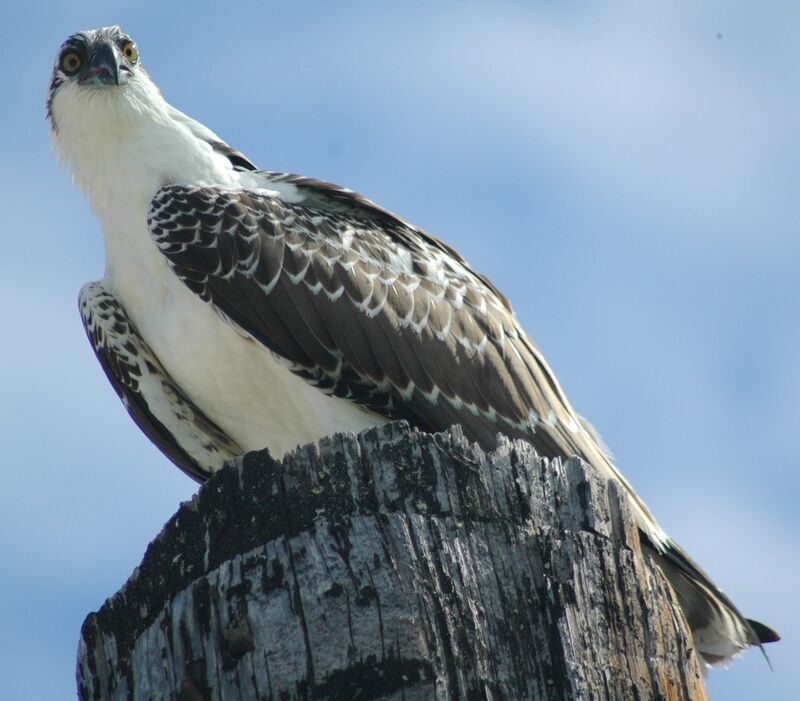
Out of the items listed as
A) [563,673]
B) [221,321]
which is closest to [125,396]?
Result: [221,321]

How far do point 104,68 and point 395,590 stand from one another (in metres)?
5.97

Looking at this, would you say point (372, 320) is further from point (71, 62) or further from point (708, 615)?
point (71, 62)

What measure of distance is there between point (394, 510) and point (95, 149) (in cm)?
534

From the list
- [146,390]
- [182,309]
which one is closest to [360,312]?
[182,309]

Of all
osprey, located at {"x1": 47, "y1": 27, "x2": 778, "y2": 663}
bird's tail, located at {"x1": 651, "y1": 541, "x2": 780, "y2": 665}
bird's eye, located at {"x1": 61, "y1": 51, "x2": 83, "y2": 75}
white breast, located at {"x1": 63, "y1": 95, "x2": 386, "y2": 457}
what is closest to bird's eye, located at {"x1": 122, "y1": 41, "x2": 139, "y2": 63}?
osprey, located at {"x1": 47, "y1": 27, "x2": 778, "y2": 663}

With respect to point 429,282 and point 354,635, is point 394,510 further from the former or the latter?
point 429,282

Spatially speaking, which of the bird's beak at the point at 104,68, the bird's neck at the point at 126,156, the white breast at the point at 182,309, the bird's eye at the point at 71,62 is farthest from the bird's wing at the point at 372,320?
the bird's eye at the point at 71,62

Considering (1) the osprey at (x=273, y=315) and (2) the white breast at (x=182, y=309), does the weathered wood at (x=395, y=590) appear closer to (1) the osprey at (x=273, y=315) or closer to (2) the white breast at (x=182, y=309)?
(1) the osprey at (x=273, y=315)

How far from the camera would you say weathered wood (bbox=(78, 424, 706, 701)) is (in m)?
3.94

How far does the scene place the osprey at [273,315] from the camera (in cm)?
764

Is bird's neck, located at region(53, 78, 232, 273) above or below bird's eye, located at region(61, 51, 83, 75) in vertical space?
below

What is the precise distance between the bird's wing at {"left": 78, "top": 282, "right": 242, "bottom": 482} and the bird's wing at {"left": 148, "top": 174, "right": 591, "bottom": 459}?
796mm

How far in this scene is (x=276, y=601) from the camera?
4094 mm

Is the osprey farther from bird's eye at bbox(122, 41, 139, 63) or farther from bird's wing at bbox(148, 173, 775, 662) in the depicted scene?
bird's eye at bbox(122, 41, 139, 63)
